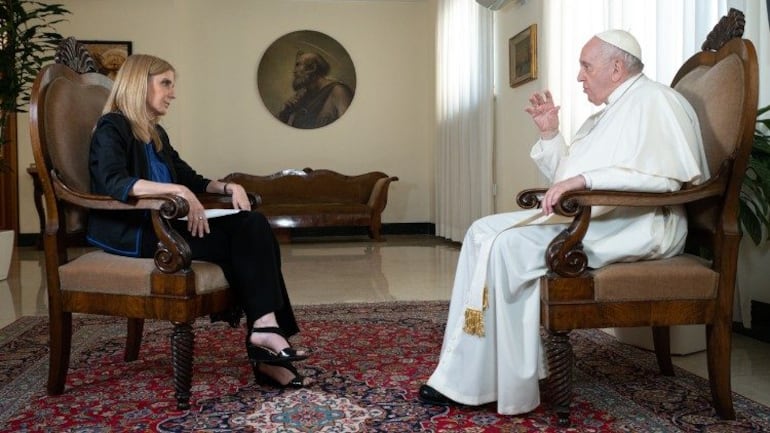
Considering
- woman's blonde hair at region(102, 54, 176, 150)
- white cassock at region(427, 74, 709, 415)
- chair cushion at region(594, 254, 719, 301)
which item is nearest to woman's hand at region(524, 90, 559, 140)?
white cassock at region(427, 74, 709, 415)

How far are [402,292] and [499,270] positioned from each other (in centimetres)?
261

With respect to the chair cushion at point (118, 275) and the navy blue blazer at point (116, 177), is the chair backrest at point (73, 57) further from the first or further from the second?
the chair cushion at point (118, 275)

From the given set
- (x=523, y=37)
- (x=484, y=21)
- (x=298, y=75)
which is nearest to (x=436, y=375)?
(x=523, y=37)

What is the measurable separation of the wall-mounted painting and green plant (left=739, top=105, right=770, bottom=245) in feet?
23.7

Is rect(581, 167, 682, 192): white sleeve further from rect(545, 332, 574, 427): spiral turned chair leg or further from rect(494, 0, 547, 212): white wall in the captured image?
rect(494, 0, 547, 212): white wall

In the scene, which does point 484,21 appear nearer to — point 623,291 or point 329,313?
point 329,313

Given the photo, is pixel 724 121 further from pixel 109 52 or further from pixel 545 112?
pixel 109 52

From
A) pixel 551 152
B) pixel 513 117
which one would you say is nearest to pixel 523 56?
pixel 513 117

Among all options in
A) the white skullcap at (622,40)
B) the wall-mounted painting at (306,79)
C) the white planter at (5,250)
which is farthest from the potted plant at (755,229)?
the wall-mounted painting at (306,79)

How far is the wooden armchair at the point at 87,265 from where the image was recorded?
7.40ft

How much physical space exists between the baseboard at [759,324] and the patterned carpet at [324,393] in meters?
0.67

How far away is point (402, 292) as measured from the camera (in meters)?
4.74

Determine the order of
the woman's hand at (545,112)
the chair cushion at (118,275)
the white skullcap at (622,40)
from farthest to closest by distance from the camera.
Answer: the woman's hand at (545,112) → the white skullcap at (622,40) → the chair cushion at (118,275)

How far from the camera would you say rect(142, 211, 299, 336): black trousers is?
2447 mm
